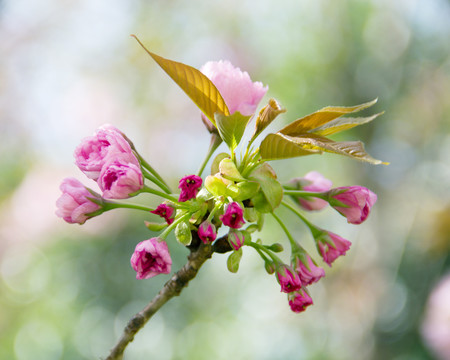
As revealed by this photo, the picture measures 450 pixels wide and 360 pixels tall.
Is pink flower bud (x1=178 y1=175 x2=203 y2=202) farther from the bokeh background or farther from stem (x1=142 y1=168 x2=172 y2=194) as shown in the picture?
the bokeh background

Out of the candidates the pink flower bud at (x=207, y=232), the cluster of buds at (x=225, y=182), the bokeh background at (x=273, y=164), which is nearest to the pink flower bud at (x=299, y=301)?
the cluster of buds at (x=225, y=182)

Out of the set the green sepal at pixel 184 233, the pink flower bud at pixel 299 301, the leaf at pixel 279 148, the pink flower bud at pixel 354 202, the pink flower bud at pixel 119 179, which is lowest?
the pink flower bud at pixel 299 301

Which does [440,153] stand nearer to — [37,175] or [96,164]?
[37,175]

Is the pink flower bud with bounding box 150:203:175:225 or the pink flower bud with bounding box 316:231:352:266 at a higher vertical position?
the pink flower bud with bounding box 150:203:175:225

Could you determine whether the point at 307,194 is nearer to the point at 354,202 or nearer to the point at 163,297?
the point at 354,202

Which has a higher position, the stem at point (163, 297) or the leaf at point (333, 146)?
the leaf at point (333, 146)

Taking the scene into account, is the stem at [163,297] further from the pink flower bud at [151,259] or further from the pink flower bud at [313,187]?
the pink flower bud at [313,187]

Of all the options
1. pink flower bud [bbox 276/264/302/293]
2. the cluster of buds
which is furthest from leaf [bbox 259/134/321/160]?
pink flower bud [bbox 276/264/302/293]
